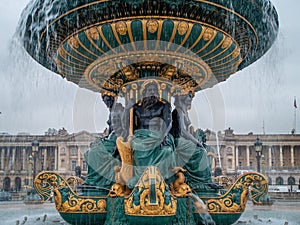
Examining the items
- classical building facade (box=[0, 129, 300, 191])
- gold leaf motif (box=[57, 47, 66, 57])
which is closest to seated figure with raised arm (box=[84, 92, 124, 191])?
gold leaf motif (box=[57, 47, 66, 57])

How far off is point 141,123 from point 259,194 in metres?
A: 2.06

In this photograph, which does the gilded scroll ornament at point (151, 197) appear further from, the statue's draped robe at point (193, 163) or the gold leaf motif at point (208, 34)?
the gold leaf motif at point (208, 34)

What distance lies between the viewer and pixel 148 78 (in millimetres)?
6578

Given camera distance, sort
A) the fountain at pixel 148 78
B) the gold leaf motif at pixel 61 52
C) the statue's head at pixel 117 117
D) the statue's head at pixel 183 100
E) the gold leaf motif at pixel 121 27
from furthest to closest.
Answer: the statue's head at pixel 183 100
the statue's head at pixel 117 117
the gold leaf motif at pixel 61 52
the gold leaf motif at pixel 121 27
the fountain at pixel 148 78

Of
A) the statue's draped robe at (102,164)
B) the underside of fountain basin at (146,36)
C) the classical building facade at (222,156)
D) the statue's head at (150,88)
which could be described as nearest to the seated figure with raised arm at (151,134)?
the statue's head at (150,88)

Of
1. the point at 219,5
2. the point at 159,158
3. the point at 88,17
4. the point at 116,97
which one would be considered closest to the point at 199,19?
the point at 219,5

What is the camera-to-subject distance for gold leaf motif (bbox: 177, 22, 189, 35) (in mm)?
5602

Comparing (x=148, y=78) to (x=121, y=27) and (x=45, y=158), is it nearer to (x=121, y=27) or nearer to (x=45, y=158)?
(x=121, y=27)

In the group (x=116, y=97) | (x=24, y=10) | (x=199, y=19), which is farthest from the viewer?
(x=116, y=97)

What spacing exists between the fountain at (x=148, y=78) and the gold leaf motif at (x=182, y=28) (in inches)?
0.5

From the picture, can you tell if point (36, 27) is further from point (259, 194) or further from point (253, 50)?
point (259, 194)

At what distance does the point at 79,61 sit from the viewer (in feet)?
21.7

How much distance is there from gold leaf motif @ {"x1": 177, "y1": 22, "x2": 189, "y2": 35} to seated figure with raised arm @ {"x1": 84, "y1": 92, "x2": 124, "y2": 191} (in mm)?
1961

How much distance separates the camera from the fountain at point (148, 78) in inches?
215
